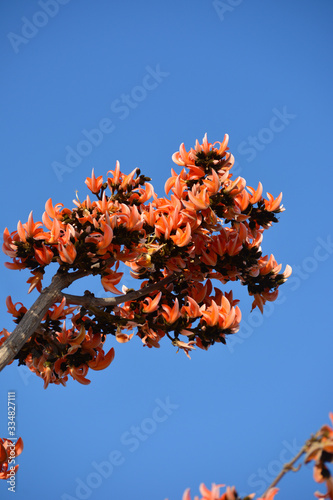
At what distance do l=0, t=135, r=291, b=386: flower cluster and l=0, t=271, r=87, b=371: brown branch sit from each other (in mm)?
63

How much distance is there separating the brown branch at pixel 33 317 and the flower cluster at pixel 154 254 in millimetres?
63

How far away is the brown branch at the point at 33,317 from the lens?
94.6 inches

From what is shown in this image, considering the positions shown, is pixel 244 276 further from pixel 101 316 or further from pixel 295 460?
pixel 295 460

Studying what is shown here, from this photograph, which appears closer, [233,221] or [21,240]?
[21,240]

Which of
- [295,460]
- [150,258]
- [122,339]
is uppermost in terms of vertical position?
[150,258]

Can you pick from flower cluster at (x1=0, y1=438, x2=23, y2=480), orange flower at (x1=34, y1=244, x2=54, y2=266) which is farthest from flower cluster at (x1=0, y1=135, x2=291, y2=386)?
flower cluster at (x1=0, y1=438, x2=23, y2=480)

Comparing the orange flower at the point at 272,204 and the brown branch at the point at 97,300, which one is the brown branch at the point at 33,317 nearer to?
the brown branch at the point at 97,300

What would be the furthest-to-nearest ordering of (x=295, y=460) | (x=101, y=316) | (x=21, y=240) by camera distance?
1. (x=101, y=316)
2. (x=21, y=240)
3. (x=295, y=460)

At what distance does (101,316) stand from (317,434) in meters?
1.72

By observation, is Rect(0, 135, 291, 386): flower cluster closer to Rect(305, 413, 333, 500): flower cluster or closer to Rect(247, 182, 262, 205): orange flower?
Rect(247, 182, 262, 205): orange flower

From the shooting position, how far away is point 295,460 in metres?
1.44

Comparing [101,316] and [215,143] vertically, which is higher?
[215,143]

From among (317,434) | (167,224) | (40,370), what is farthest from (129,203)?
(317,434)

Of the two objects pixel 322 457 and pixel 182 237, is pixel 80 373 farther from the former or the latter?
pixel 322 457
